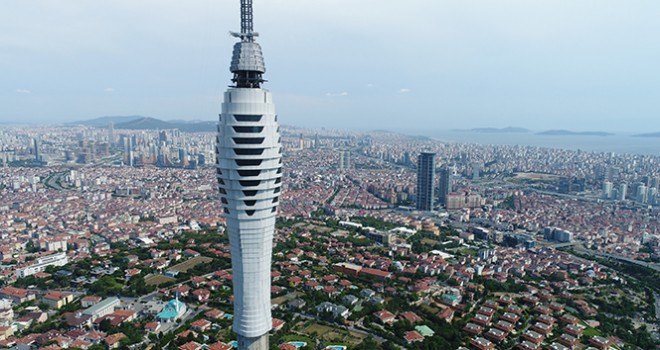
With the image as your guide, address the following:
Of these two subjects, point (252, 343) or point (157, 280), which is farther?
point (157, 280)

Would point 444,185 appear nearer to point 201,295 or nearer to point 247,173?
point 201,295

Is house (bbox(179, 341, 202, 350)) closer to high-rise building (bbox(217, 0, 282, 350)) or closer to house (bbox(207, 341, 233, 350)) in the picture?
house (bbox(207, 341, 233, 350))

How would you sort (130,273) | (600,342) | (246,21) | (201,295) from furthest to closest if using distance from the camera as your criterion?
(130,273) < (201,295) < (600,342) < (246,21)

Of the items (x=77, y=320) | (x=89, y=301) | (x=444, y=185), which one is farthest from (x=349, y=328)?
(x=444, y=185)

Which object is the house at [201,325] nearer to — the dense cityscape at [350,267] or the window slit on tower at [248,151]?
the dense cityscape at [350,267]

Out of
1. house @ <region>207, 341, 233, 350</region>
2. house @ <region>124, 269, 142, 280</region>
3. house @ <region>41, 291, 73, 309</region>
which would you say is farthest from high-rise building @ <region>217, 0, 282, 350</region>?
house @ <region>124, 269, 142, 280</region>

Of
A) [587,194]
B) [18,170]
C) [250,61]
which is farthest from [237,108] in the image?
[18,170]

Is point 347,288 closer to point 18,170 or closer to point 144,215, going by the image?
point 144,215
